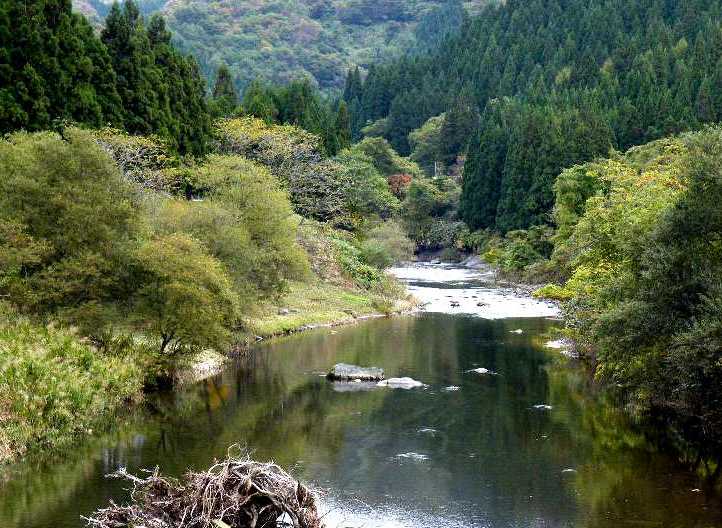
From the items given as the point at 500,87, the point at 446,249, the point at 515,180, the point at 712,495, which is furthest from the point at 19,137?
the point at 500,87

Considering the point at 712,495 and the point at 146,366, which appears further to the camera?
the point at 146,366

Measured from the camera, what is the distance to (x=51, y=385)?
27.4m

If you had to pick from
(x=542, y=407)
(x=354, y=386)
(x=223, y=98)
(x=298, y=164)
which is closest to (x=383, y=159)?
(x=223, y=98)

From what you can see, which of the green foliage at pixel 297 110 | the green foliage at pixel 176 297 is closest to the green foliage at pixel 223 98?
the green foliage at pixel 297 110

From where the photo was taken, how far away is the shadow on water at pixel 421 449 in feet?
70.5

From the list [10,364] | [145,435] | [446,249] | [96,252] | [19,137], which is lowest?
[446,249]

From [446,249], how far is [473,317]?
54602mm

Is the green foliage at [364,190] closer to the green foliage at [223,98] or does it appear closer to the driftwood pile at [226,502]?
the green foliage at [223,98]

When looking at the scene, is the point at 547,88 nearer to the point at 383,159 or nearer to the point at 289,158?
the point at 383,159

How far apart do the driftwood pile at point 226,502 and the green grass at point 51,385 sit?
29.7 feet

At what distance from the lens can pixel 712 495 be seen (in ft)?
74.5

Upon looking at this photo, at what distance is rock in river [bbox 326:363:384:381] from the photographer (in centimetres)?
3834

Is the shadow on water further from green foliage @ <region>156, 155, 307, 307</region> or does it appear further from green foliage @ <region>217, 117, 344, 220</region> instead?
green foliage @ <region>217, 117, 344, 220</region>

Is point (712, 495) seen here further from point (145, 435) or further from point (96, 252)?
point (96, 252)
